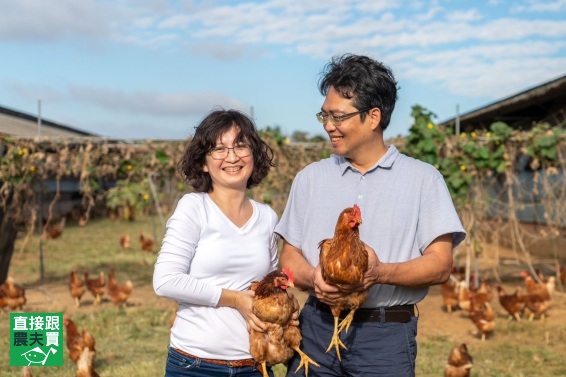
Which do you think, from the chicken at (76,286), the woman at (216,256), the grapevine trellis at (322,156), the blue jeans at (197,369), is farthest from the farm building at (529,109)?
the blue jeans at (197,369)

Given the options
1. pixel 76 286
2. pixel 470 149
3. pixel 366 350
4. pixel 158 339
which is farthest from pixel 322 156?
pixel 366 350

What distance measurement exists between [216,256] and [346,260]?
491mm

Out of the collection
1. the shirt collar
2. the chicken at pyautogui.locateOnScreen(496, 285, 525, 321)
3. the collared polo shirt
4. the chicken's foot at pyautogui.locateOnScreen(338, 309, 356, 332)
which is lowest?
the chicken at pyautogui.locateOnScreen(496, 285, 525, 321)

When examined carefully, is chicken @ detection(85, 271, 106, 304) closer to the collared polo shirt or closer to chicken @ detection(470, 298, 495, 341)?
chicken @ detection(470, 298, 495, 341)

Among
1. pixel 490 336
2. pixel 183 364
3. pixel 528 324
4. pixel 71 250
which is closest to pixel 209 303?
pixel 183 364

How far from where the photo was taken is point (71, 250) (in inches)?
659

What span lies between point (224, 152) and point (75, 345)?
161 inches

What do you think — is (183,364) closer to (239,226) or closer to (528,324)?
(239,226)

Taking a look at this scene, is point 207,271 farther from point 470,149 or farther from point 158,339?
point 470,149

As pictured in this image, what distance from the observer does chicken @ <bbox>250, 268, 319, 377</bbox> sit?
8.11 ft

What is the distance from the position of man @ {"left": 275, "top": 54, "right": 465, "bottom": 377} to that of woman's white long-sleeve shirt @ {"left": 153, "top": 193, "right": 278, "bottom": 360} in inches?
8.8

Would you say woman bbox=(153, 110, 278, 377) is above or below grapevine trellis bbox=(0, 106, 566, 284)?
below

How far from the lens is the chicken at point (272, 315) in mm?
2473

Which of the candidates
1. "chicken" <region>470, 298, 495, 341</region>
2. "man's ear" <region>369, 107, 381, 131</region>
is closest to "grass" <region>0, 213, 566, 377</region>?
"chicken" <region>470, 298, 495, 341</region>
